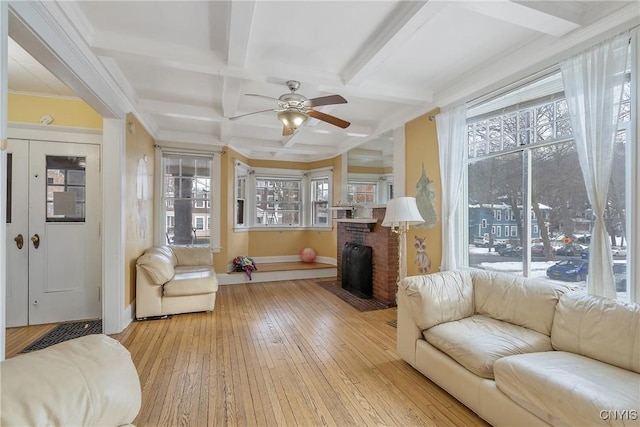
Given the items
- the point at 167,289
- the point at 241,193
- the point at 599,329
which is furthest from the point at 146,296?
the point at 599,329

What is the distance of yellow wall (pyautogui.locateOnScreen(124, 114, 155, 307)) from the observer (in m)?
3.46

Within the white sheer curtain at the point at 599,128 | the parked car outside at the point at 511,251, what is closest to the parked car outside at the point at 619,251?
the white sheer curtain at the point at 599,128

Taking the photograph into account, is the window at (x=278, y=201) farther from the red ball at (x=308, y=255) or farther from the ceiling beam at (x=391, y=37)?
the ceiling beam at (x=391, y=37)

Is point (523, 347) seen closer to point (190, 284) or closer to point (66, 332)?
point (190, 284)

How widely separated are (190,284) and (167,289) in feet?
0.88

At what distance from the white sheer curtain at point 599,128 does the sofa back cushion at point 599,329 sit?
0.21 m

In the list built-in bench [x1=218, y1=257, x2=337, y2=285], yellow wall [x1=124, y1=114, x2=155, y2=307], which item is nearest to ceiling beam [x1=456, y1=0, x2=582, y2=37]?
yellow wall [x1=124, y1=114, x2=155, y2=307]

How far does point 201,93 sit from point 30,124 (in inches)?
72.7

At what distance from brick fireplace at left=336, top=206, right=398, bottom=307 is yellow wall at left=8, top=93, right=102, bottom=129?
12.3 feet

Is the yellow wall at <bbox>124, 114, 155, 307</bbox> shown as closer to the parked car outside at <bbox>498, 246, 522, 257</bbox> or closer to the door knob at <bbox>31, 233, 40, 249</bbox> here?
the door knob at <bbox>31, 233, 40, 249</bbox>

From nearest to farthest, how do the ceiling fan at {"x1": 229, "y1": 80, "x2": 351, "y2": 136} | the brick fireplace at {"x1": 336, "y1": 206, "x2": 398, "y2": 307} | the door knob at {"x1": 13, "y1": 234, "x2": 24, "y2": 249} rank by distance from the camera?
the ceiling fan at {"x1": 229, "y1": 80, "x2": 351, "y2": 136}
the door knob at {"x1": 13, "y1": 234, "x2": 24, "y2": 249}
the brick fireplace at {"x1": 336, "y1": 206, "x2": 398, "y2": 307}

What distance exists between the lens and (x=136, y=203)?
382 cm

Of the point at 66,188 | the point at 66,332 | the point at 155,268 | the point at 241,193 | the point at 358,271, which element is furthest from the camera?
the point at 241,193

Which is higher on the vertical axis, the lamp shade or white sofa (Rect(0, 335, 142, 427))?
the lamp shade
